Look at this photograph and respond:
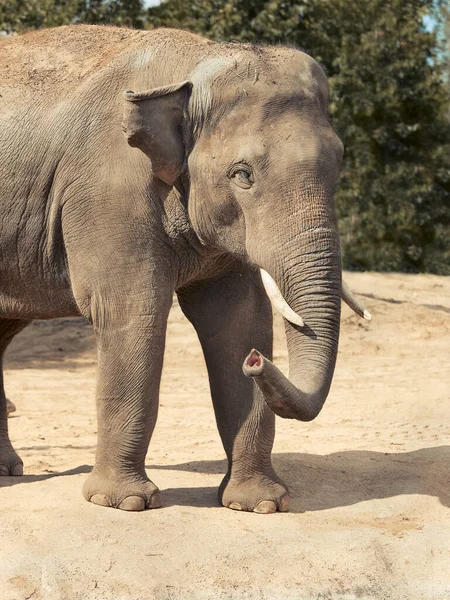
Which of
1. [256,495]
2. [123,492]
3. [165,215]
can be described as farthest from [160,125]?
[256,495]

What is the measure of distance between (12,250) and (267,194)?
4.94ft

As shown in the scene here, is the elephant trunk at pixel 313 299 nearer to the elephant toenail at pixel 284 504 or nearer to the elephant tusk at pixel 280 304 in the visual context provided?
the elephant tusk at pixel 280 304

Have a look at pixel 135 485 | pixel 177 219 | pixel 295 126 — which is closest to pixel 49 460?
pixel 135 485

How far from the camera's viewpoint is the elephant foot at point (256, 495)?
21.4 feet

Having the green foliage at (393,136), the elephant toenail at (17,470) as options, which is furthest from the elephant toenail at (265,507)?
the green foliage at (393,136)

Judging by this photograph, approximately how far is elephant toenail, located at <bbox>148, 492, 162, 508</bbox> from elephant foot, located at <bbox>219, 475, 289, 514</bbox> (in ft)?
1.46

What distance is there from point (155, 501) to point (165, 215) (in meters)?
1.48

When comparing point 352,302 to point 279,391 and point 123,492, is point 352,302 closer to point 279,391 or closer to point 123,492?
point 279,391

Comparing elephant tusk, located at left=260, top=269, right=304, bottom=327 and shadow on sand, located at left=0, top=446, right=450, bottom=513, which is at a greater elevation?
elephant tusk, located at left=260, top=269, right=304, bottom=327

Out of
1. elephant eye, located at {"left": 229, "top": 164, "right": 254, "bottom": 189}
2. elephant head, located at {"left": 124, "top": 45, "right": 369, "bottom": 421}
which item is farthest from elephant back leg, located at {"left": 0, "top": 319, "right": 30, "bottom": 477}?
elephant eye, located at {"left": 229, "top": 164, "right": 254, "bottom": 189}

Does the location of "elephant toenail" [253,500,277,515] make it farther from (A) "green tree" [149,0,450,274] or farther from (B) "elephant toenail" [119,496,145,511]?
(A) "green tree" [149,0,450,274]

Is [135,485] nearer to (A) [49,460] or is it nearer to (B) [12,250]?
(B) [12,250]

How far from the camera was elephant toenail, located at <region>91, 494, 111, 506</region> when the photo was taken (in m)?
6.23

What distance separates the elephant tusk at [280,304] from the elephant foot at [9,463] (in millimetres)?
2558
